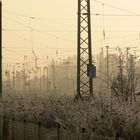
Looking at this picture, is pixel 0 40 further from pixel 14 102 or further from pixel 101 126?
pixel 101 126

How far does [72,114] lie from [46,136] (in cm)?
106

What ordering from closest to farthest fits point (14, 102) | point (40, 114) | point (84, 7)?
point (40, 114) → point (14, 102) → point (84, 7)

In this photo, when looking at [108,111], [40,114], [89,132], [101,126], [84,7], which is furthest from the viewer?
[84,7]

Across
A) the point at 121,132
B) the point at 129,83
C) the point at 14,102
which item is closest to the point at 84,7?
the point at 129,83

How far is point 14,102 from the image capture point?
27828mm

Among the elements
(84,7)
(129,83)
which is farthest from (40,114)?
(84,7)

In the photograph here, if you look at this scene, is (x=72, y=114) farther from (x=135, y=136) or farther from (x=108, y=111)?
(x=135, y=136)

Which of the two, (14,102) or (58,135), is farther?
(14,102)

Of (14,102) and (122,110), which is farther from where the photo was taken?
(14,102)

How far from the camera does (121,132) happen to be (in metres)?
13.5

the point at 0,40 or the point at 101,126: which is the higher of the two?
the point at 0,40

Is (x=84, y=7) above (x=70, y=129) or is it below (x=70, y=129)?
above

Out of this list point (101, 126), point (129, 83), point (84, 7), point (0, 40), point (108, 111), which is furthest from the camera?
point (0, 40)

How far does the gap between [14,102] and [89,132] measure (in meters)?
15.3
